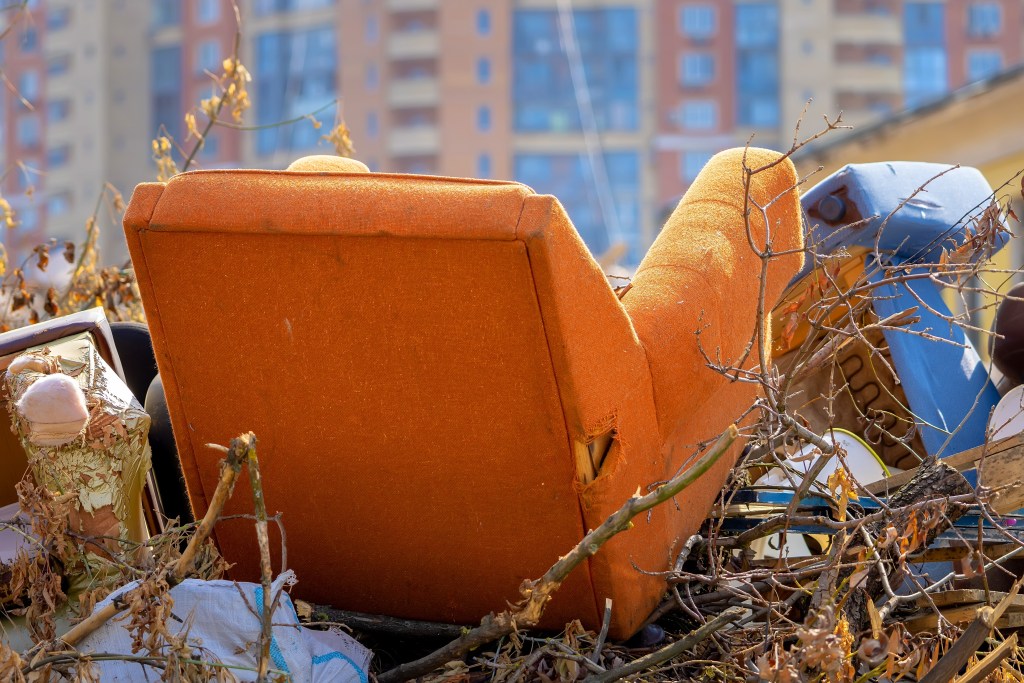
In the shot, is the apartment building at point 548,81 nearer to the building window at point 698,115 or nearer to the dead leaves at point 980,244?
the building window at point 698,115

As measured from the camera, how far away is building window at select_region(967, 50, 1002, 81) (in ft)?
189

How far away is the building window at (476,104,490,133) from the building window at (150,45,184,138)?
14.5 meters

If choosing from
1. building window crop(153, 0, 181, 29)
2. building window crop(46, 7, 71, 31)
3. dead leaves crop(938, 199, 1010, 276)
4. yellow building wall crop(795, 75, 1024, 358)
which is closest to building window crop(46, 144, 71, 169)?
building window crop(46, 7, 71, 31)

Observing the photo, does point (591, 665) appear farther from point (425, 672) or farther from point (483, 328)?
point (483, 328)

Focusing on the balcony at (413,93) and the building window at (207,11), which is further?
the building window at (207,11)

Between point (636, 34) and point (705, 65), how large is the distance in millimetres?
3967

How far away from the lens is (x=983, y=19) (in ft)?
190

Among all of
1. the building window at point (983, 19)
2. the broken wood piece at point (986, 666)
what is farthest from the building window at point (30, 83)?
the broken wood piece at point (986, 666)

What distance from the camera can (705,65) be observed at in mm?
59094

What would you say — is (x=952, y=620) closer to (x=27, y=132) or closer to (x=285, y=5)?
(x=285, y=5)

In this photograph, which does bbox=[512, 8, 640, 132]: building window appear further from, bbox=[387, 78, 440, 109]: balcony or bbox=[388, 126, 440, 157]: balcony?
bbox=[388, 126, 440, 157]: balcony

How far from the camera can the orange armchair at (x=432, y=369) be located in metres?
2.24

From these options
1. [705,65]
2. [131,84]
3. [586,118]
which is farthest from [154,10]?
[705,65]

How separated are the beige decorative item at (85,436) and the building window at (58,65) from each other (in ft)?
213
